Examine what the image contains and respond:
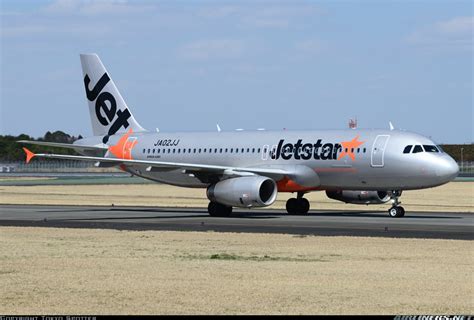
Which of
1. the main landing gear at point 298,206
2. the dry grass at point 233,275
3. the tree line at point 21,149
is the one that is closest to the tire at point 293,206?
the main landing gear at point 298,206

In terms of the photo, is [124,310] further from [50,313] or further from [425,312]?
[425,312]

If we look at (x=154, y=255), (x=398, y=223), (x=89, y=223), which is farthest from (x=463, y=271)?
(x=89, y=223)

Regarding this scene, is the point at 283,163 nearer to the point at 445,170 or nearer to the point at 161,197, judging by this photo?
the point at 445,170

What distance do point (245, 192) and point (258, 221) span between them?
3.03m

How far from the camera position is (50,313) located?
16609 mm

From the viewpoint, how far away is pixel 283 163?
47.7 metres

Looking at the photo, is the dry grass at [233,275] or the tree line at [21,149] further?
the tree line at [21,149]

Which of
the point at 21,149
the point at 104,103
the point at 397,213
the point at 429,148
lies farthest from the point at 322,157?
the point at 21,149

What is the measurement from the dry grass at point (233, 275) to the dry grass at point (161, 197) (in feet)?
82.6

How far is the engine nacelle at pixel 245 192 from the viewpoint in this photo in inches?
1741

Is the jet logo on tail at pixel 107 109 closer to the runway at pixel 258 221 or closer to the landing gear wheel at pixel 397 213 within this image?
the runway at pixel 258 221

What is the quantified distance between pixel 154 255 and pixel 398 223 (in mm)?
15323

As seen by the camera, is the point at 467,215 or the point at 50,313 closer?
the point at 50,313

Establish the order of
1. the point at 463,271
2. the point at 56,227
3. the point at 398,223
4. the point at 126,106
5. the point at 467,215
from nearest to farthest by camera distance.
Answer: the point at 463,271 → the point at 56,227 → the point at 398,223 → the point at 467,215 → the point at 126,106
